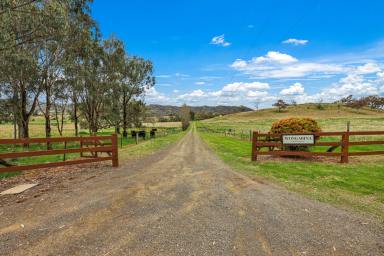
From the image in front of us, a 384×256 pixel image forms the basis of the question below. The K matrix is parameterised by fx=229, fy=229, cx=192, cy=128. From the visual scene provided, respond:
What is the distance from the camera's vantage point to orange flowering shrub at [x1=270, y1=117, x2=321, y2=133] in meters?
12.0

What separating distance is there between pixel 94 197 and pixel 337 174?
327 inches

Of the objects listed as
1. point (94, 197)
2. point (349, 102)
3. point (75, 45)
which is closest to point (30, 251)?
point (94, 197)

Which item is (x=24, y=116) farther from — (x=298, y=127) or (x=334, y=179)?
(x=334, y=179)

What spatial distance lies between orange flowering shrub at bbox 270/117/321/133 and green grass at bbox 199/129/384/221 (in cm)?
179

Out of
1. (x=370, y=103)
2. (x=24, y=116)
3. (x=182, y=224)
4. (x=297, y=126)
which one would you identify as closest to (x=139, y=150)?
(x=297, y=126)

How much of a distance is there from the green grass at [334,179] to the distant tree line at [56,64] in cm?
1309

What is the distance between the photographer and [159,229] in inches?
169

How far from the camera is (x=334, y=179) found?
7.77 metres

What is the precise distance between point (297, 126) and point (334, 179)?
4.70m

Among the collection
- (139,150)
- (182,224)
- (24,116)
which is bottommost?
(139,150)

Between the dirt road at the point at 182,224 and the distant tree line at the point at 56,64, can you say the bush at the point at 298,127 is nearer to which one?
the dirt road at the point at 182,224

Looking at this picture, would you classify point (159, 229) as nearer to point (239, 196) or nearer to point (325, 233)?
point (239, 196)

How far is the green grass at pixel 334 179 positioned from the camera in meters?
5.81

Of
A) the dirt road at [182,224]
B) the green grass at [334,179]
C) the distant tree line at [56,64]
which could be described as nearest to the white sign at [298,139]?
the green grass at [334,179]
